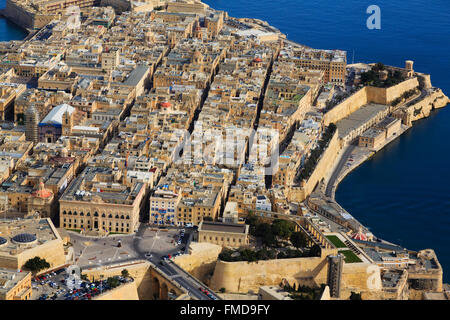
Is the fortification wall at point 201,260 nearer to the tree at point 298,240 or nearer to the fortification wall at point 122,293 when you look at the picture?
the fortification wall at point 122,293

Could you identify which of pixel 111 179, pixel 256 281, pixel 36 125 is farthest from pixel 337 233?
pixel 36 125

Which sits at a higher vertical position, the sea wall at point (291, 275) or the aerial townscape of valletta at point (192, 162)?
the aerial townscape of valletta at point (192, 162)

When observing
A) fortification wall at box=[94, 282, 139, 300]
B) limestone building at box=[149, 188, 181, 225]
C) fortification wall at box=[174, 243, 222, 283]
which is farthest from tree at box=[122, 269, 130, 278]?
limestone building at box=[149, 188, 181, 225]

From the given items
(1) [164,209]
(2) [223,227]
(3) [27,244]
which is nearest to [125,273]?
(3) [27,244]

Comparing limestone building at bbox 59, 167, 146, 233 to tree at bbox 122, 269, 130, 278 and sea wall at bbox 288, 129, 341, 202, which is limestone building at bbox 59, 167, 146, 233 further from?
sea wall at bbox 288, 129, 341, 202

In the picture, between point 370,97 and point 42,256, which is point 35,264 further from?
point 370,97

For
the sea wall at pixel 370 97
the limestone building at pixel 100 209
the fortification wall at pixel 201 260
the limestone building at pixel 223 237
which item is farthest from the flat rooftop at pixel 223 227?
the sea wall at pixel 370 97
